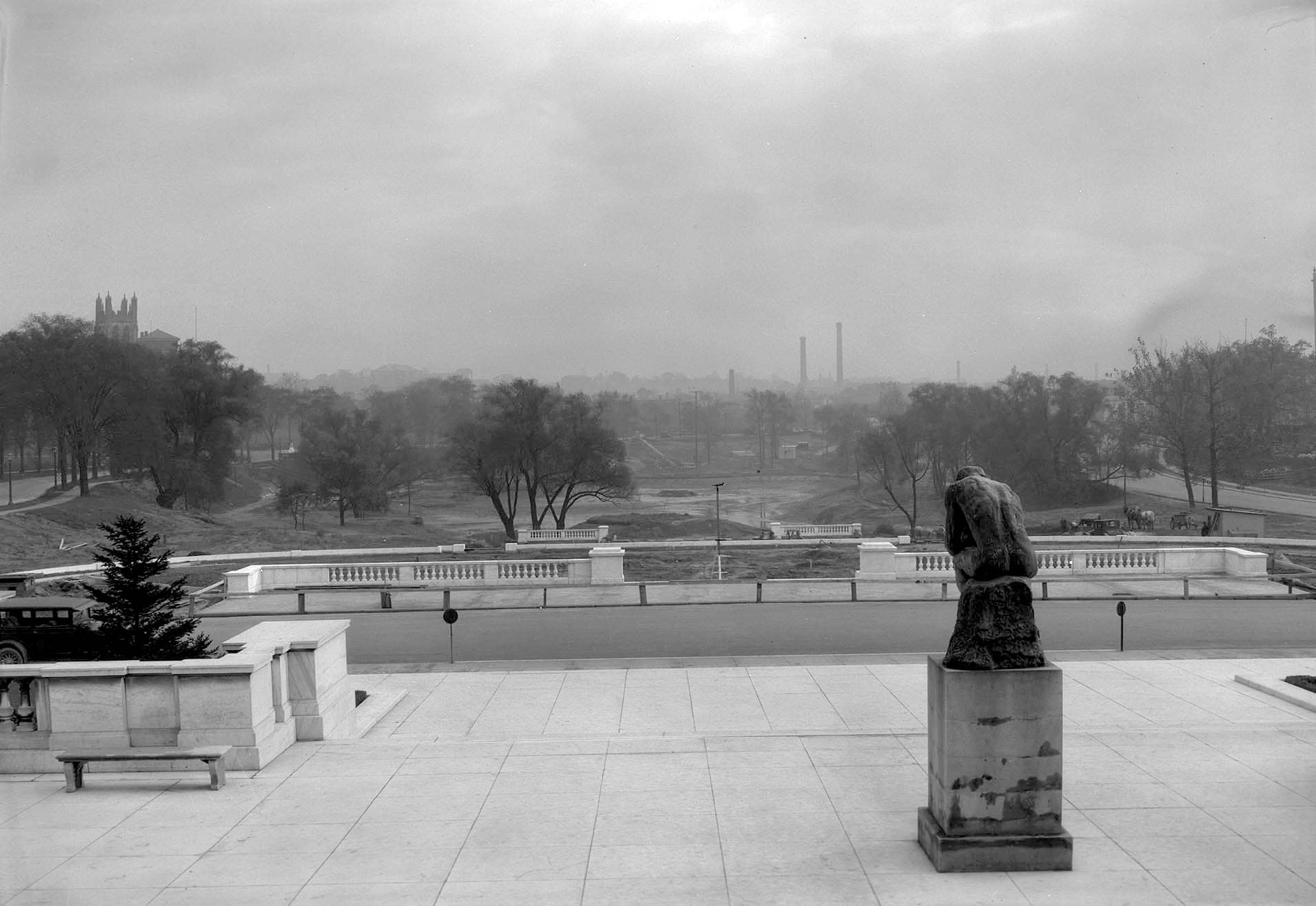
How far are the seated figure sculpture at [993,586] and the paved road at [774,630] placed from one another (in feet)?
34.9

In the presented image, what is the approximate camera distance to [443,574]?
29.0 meters

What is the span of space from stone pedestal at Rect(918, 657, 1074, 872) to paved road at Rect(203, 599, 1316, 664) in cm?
1060

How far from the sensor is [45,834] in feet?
27.9

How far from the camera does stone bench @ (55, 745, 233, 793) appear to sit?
961cm

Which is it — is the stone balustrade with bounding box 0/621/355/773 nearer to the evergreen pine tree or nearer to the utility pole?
the evergreen pine tree

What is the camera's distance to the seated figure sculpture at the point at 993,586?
25.2 ft

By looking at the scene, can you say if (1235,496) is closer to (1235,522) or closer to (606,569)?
(1235,522)

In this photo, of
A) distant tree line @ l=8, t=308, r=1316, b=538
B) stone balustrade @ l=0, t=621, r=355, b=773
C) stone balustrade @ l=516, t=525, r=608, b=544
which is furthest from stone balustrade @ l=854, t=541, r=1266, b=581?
distant tree line @ l=8, t=308, r=1316, b=538

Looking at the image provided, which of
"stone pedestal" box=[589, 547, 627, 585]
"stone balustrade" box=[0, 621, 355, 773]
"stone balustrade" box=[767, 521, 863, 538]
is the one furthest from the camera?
"stone balustrade" box=[767, 521, 863, 538]

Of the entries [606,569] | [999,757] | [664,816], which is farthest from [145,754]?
[606,569]

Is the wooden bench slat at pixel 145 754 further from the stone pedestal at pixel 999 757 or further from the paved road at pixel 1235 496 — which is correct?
the paved road at pixel 1235 496

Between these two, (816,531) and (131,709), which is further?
(816,531)

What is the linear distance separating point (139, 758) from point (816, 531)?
4300 centimetres

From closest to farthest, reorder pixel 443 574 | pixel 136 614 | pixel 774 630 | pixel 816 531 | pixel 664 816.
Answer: pixel 664 816 < pixel 136 614 < pixel 774 630 < pixel 443 574 < pixel 816 531
